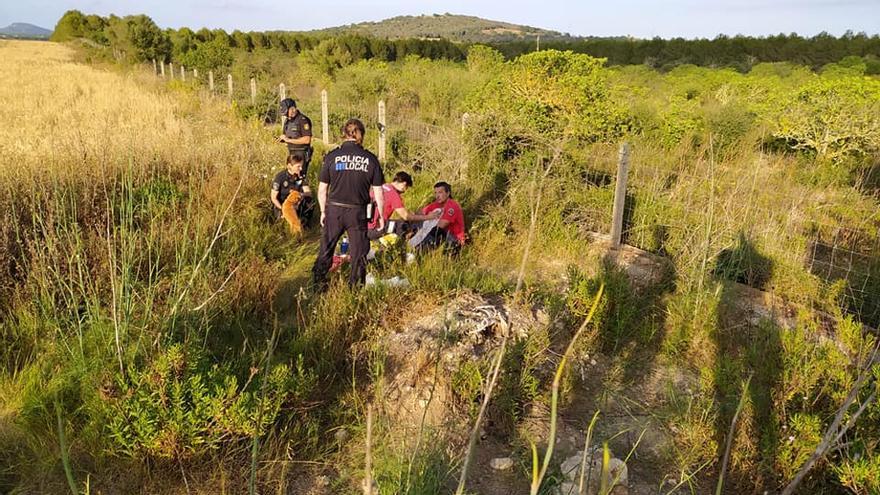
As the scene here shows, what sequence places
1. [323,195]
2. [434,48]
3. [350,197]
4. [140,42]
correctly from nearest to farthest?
1. [350,197]
2. [323,195]
3. [140,42]
4. [434,48]

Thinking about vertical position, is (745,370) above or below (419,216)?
below

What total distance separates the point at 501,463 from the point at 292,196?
402 centimetres

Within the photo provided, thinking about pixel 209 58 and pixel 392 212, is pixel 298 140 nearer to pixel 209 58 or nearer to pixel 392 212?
pixel 392 212

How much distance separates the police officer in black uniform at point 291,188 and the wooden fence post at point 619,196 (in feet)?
11.1

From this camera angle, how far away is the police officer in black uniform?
6098 millimetres

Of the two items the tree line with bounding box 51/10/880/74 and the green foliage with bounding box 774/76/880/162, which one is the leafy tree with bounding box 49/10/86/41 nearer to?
the tree line with bounding box 51/10/880/74

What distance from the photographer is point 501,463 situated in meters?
3.03

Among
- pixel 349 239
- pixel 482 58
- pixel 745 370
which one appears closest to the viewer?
pixel 745 370

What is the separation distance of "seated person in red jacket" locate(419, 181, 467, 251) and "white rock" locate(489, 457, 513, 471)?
8.64 ft

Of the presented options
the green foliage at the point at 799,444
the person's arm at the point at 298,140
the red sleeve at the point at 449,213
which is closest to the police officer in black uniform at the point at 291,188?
the person's arm at the point at 298,140

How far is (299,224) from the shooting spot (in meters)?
6.11

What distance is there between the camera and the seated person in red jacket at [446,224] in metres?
5.48

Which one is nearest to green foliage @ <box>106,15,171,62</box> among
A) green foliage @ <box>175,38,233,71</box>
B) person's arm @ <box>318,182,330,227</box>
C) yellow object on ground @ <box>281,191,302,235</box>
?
green foliage @ <box>175,38,233,71</box>

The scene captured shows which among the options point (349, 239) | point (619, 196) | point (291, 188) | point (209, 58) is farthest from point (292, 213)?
point (209, 58)
